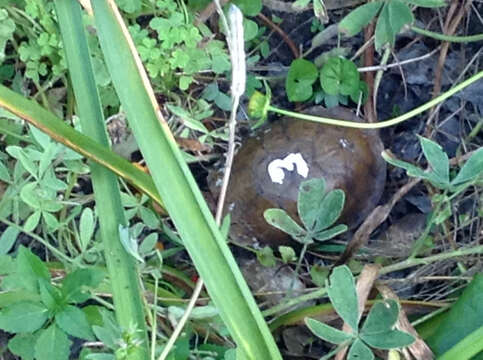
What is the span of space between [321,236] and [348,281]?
0.19 meters

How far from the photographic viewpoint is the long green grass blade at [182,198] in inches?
39.9

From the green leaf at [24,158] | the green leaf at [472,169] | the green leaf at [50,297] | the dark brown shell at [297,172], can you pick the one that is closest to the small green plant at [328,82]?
the dark brown shell at [297,172]

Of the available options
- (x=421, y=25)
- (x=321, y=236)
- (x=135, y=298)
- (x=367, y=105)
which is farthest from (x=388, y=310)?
(x=421, y=25)

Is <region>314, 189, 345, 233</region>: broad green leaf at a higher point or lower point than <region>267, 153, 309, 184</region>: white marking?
higher

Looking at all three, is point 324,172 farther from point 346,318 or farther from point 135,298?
point 135,298

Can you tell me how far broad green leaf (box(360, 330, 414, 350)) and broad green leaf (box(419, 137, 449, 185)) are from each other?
250 millimetres

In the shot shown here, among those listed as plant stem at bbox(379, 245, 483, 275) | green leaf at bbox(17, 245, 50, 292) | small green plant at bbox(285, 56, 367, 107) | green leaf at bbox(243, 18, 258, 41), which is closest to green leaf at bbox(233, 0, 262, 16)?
green leaf at bbox(243, 18, 258, 41)

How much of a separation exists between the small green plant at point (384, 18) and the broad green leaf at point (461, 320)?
491mm

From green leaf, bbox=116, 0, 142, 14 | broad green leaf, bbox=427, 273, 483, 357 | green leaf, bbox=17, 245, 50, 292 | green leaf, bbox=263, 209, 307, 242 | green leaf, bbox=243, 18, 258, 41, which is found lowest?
broad green leaf, bbox=427, 273, 483, 357

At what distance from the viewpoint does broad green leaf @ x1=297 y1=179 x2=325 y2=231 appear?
3.99ft

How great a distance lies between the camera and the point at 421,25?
1659 millimetres

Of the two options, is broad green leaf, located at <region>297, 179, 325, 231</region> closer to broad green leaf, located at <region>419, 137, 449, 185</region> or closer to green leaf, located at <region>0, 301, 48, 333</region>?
broad green leaf, located at <region>419, 137, 449, 185</region>

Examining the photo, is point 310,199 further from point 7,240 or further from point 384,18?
point 7,240

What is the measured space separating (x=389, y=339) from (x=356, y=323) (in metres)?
0.05
